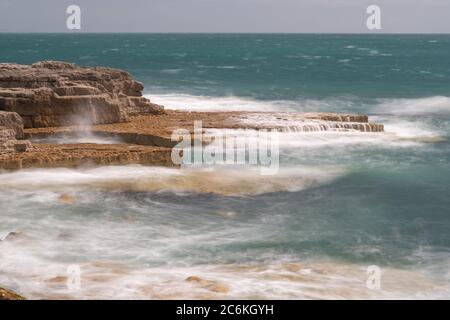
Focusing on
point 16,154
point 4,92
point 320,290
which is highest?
point 4,92

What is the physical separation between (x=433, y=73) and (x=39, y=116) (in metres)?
57.5

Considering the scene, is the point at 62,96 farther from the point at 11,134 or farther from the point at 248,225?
the point at 248,225

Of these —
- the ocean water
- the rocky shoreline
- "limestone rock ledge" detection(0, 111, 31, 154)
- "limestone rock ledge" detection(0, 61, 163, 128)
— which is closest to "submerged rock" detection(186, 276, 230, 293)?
the ocean water

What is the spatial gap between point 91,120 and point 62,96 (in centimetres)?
125

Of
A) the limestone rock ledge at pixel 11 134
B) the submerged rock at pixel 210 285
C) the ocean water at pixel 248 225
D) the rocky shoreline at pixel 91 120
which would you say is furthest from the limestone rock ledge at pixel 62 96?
the submerged rock at pixel 210 285

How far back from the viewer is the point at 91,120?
82.4 feet

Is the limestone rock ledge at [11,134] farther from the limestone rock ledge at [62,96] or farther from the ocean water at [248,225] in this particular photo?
the limestone rock ledge at [62,96]

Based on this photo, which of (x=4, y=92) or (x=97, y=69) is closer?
(x=4, y=92)

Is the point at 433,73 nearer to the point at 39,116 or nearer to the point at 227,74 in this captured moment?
the point at 227,74

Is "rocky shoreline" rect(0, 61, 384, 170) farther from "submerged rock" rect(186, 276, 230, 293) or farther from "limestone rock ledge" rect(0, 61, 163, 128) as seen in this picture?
"submerged rock" rect(186, 276, 230, 293)

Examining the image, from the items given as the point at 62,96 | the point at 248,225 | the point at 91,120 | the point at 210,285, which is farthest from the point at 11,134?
the point at 210,285

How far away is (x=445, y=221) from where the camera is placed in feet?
58.4

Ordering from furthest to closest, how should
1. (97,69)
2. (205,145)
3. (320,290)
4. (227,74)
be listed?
(227,74) < (97,69) < (205,145) < (320,290)
